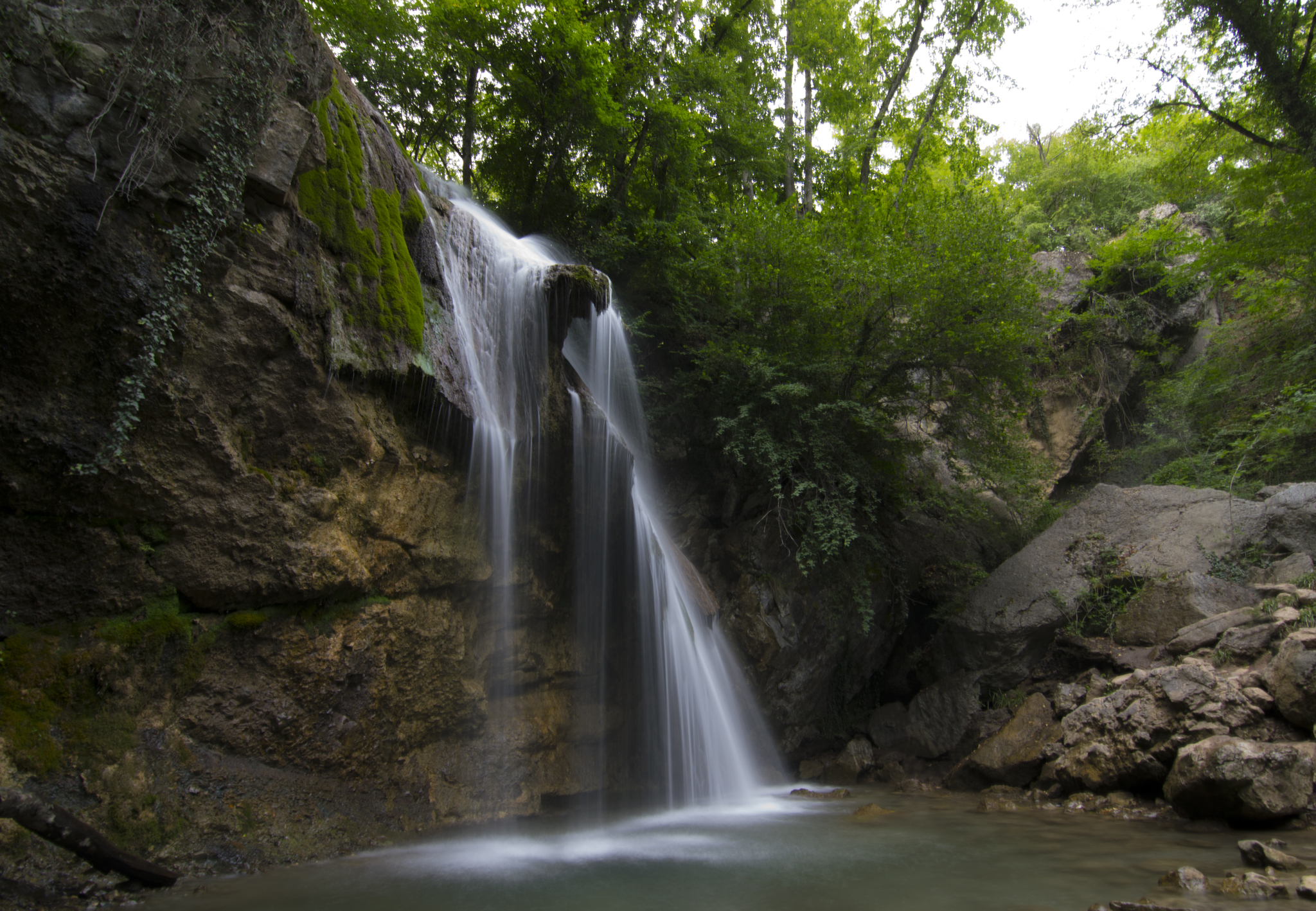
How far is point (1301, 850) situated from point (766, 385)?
806 cm

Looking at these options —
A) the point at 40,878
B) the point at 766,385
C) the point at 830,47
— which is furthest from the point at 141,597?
the point at 830,47

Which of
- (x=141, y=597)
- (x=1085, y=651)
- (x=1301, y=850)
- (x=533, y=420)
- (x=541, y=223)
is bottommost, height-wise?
(x=1301, y=850)

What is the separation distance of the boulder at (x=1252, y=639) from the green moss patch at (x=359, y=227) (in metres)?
9.73

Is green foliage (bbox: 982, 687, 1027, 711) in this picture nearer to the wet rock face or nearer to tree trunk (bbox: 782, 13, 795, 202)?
the wet rock face

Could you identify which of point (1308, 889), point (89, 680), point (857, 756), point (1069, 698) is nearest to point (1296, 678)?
point (1069, 698)

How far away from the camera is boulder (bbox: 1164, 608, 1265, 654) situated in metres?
7.66

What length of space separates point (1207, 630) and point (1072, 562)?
261cm

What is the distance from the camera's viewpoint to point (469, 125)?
12.6 meters

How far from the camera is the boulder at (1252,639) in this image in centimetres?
700

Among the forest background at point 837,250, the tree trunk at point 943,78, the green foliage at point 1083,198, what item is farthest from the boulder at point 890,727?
the green foliage at point 1083,198

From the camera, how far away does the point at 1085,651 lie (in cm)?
935

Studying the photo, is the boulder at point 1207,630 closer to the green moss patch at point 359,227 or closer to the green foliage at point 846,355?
the green foliage at point 846,355

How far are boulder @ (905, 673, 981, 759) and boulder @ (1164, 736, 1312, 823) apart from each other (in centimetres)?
395

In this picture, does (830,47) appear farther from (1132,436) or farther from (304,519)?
(304,519)
